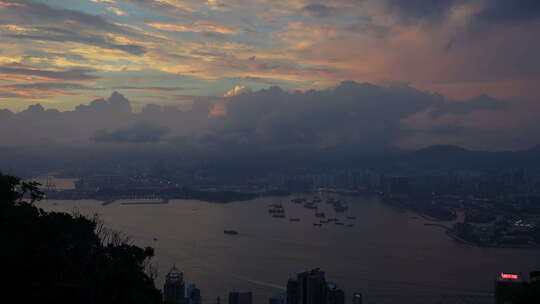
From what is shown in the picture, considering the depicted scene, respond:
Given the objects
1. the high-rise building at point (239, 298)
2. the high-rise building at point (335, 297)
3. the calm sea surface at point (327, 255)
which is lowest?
the calm sea surface at point (327, 255)

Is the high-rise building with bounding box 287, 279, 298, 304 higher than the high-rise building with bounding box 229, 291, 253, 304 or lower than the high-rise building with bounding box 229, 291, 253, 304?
higher

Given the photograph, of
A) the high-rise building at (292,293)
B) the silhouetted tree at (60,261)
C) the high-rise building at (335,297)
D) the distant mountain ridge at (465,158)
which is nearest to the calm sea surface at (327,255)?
the high-rise building at (292,293)

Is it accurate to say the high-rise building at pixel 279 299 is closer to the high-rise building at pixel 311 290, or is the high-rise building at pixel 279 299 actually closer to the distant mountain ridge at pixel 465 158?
the high-rise building at pixel 311 290

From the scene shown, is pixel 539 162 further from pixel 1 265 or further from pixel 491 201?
pixel 1 265

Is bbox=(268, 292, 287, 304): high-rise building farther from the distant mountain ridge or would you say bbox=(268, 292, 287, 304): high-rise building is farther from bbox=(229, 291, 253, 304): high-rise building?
the distant mountain ridge

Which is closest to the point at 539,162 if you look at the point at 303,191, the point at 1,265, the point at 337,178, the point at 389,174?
the point at 389,174

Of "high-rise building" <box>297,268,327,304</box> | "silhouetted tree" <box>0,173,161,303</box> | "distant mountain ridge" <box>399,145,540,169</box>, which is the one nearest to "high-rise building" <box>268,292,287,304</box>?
"high-rise building" <box>297,268,327,304</box>
